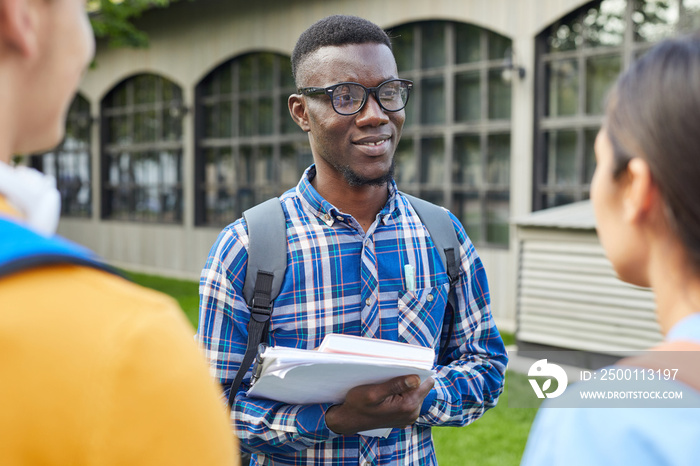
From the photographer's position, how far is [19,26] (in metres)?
0.78

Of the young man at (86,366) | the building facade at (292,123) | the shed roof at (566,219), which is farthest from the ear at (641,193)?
the building facade at (292,123)

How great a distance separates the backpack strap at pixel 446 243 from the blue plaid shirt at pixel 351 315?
0.05 ft

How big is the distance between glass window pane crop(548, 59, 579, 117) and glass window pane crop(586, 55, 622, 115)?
152 millimetres

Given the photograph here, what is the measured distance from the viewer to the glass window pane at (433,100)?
10016 millimetres

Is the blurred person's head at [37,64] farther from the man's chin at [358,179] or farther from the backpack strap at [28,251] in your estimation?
the man's chin at [358,179]

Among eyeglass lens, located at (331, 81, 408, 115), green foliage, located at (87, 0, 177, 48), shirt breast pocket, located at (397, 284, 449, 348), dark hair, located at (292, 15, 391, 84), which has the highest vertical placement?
green foliage, located at (87, 0, 177, 48)

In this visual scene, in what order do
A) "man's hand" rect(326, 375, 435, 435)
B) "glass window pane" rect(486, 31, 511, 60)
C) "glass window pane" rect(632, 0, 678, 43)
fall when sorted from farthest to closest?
1. "glass window pane" rect(486, 31, 511, 60)
2. "glass window pane" rect(632, 0, 678, 43)
3. "man's hand" rect(326, 375, 435, 435)

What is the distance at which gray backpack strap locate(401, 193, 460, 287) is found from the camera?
2.17m

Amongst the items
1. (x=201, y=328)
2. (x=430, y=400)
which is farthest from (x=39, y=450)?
(x=430, y=400)

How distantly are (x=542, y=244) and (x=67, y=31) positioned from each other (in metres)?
6.10

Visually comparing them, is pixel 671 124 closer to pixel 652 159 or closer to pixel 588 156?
pixel 652 159

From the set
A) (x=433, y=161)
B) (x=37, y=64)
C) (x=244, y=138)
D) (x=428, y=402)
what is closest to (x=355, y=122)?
(x=428, y=402)

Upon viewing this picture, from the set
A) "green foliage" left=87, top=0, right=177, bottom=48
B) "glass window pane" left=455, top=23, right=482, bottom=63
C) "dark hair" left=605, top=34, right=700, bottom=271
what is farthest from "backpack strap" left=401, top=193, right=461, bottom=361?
"green foliage" left=87, top=0, right=177, bottom=48

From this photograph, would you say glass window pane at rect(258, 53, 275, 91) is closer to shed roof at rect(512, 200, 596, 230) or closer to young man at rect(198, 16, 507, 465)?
shed roof at rect(512, 200, 596, 230)
